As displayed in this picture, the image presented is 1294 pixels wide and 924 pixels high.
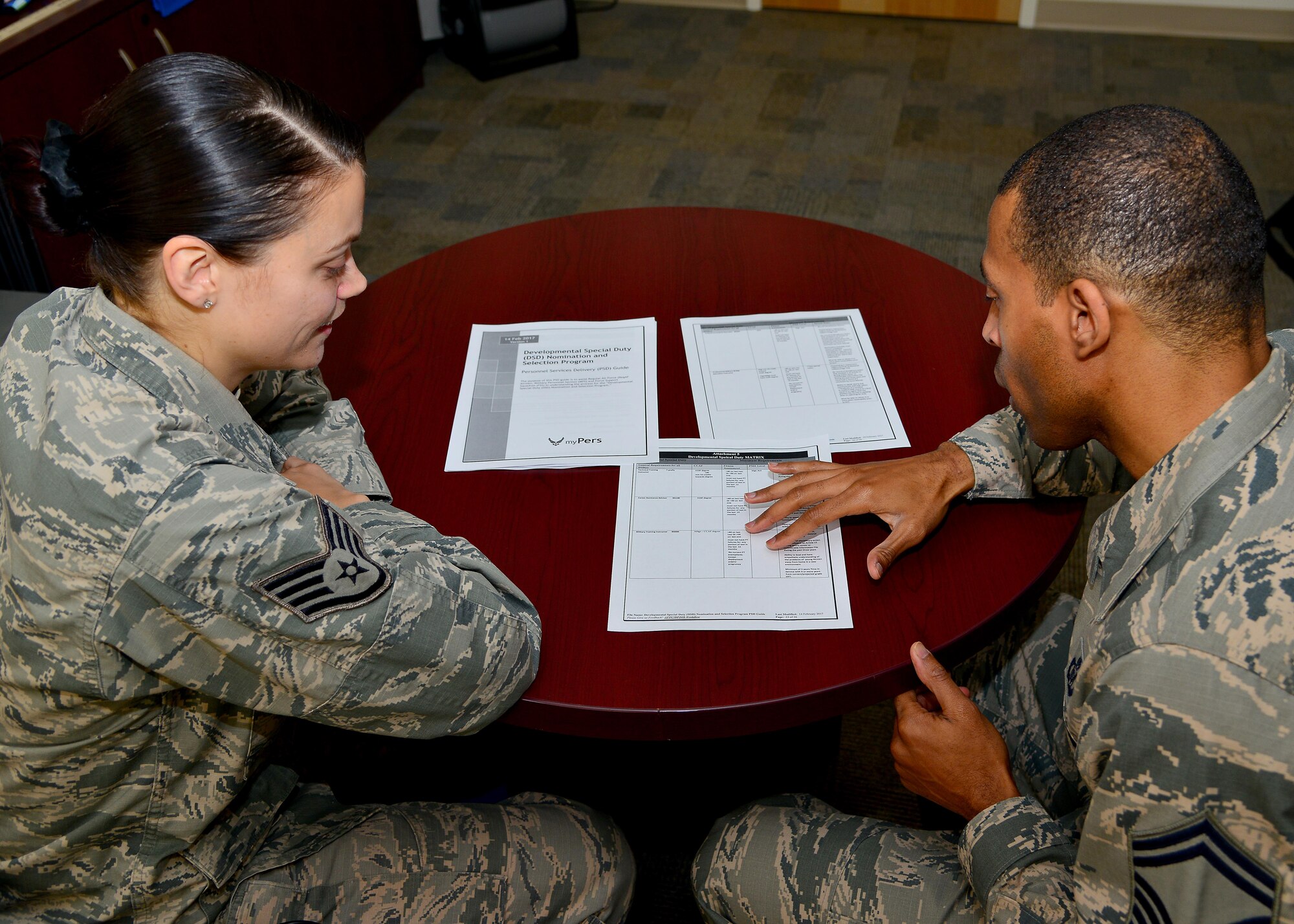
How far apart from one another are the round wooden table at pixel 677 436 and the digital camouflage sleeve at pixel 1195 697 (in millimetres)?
183

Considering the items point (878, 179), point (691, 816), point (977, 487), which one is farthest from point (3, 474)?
point (878, 179)

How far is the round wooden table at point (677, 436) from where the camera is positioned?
99 cm

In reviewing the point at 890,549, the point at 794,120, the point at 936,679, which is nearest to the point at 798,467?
the point at 890,549

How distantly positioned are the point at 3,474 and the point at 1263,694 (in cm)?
106

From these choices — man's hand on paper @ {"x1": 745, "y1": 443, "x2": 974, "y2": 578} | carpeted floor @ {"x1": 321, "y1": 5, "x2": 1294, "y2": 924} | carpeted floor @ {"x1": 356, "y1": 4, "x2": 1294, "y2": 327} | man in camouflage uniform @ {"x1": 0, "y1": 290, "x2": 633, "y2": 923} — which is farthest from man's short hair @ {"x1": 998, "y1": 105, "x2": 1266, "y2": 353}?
carpeted floor @ {"x1": 356, "y1": 4, "x2": 1294, "y2": 327}

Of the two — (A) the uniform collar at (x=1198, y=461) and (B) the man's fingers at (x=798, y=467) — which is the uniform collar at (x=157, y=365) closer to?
(B) the man's fingers at (x=798, y=467)

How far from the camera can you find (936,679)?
102 centimetres

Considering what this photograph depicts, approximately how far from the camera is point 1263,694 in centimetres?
77

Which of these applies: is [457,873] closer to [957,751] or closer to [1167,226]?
[957,751]

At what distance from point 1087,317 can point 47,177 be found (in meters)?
0.98

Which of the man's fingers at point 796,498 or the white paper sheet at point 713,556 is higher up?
the man's fingers at point 796,498

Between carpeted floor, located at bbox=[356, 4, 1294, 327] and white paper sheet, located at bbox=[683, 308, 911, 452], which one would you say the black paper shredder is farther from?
white paper sheet, located at bbox=[683, 308, 911, 452]

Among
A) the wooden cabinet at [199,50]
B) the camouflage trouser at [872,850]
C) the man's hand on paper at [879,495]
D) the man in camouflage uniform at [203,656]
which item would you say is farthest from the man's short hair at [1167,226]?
the wooden cabinet at [199,50]

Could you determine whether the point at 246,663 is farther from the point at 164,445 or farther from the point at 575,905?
the point at 575,905
